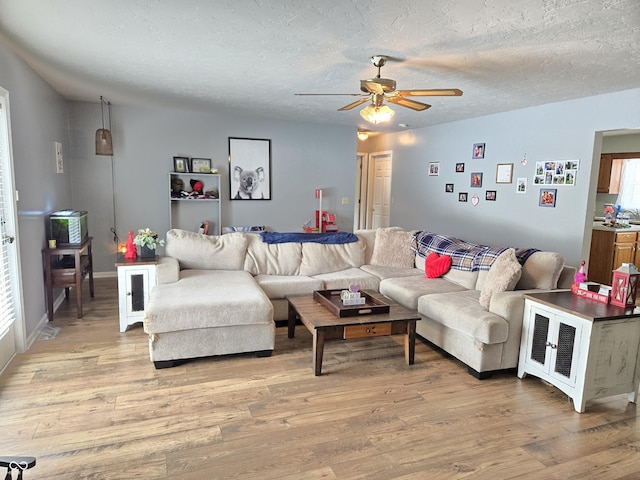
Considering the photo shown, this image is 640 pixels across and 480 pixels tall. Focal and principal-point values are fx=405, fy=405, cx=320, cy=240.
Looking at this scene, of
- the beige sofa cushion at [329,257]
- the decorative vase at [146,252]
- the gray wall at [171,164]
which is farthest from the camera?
the gray wall at [171,164]

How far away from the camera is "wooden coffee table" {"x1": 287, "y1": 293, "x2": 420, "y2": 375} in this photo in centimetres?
290

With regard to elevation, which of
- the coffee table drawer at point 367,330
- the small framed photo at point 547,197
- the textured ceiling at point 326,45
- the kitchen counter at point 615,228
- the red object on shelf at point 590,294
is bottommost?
the coffee table drawer at point 367,330

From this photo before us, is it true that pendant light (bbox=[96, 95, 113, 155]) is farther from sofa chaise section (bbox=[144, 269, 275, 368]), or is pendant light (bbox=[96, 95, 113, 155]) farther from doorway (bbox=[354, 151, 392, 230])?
doorway (bbox=[354, 151, 392, 230])

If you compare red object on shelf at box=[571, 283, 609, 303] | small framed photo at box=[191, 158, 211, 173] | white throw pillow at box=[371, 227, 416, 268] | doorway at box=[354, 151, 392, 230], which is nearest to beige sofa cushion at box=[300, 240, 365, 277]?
white throw pillow at box=[371, 227, 416, 268]

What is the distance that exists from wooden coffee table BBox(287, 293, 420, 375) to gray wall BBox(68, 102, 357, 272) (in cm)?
348

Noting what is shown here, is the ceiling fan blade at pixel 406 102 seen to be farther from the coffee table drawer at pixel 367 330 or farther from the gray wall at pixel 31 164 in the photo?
the gray wall at pixel 31 164

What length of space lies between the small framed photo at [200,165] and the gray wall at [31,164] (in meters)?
1.86

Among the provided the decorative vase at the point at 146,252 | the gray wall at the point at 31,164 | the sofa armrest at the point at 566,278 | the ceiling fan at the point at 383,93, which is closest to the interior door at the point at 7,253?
the gray wall at the point at 31,164

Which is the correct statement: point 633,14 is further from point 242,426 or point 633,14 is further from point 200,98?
point 200,98

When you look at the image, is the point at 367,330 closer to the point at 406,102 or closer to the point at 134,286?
the point at 406,102

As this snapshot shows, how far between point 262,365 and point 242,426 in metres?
0.78

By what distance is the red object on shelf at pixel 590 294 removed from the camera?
8.90 ft

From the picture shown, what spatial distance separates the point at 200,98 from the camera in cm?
475

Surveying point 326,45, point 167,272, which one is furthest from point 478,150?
point 167,272
